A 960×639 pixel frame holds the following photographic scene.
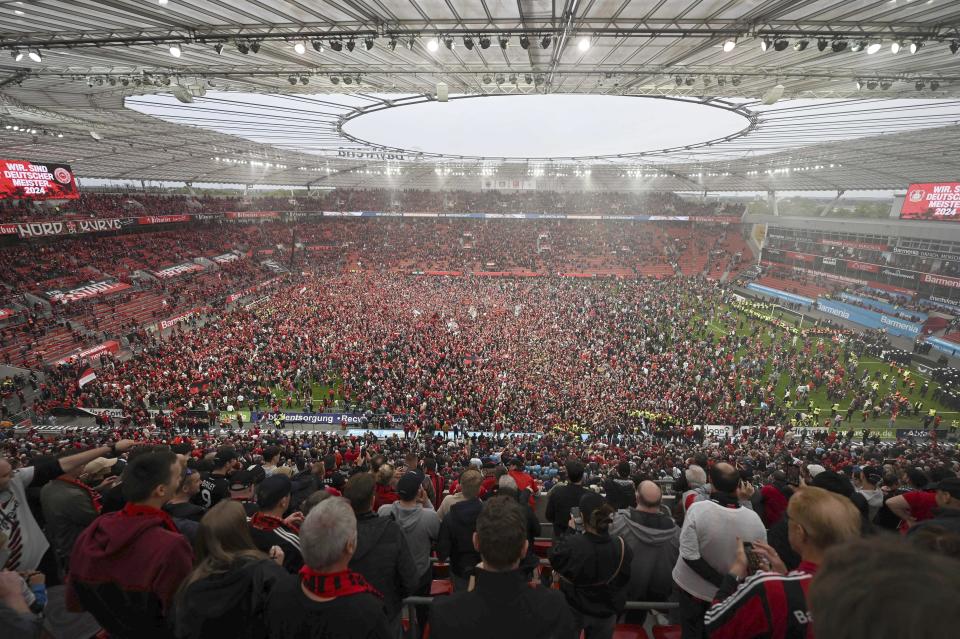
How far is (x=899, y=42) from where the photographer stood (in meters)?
8.48

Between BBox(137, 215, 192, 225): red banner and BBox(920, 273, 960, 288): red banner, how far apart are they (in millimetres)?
56314

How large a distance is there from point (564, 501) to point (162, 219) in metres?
43.2

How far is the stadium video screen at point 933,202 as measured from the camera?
2207 cm

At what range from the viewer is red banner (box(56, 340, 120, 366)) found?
18.7m

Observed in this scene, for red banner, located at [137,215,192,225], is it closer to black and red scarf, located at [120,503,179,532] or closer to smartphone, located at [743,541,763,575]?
black and red scarf, located at [120,503,179,532]

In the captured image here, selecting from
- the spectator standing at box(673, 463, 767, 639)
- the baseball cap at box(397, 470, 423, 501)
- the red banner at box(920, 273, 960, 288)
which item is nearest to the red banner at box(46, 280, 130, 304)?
the baseball cap at box(397, 470, 423, 501)

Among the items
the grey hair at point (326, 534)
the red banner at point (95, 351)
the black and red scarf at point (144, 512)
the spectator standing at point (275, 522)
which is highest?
the grey hair at point (326, 534)

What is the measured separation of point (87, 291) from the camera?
25172mm

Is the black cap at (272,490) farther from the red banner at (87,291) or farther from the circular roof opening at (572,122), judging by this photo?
the red banner at (87,291)

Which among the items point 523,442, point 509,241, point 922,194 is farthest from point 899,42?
point 509,241

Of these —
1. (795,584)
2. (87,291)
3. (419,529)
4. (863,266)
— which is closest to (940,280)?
(863,266)

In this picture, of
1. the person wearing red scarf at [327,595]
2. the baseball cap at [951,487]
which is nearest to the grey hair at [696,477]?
the baseball cap at [951,487]

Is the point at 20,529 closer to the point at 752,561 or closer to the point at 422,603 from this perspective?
the point at 422,603

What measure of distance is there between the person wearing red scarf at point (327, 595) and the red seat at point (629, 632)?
207cm
